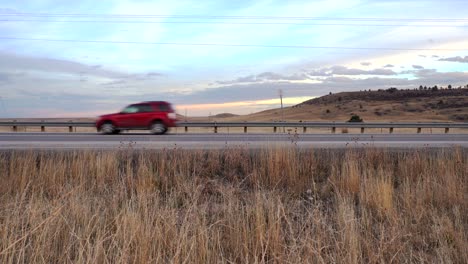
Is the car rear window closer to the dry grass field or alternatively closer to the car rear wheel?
the car rear wheel

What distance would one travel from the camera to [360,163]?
10.9m

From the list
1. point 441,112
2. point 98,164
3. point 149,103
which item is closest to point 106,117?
point 149,103

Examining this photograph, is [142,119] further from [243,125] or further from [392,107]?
[392,107]

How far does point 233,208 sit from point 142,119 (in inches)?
641

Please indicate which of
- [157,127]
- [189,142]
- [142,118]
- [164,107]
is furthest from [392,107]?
[189,142]

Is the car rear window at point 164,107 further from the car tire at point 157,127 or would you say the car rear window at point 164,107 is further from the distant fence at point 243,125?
the distant fence at point 243,125

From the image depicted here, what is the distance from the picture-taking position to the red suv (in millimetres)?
22109

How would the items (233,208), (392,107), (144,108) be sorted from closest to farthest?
(233,208) → (144,108) → (392,107)

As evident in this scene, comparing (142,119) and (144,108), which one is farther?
(144,108)

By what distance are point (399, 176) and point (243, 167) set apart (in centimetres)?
372

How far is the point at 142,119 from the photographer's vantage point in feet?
72.4

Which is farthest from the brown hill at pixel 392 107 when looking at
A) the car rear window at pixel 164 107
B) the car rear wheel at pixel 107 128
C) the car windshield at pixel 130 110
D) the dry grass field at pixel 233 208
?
the dry grass field at pixel 233 208

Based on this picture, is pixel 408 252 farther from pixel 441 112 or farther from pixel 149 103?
pixel 441 112

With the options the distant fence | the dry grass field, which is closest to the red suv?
the distant fence
